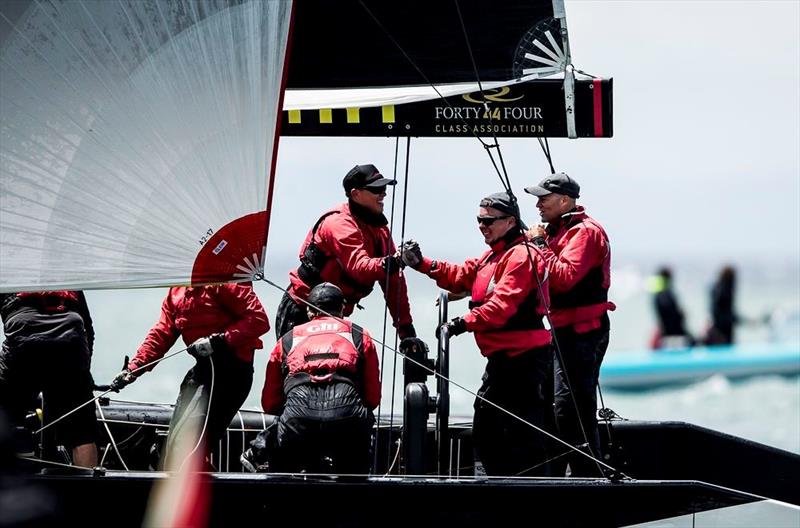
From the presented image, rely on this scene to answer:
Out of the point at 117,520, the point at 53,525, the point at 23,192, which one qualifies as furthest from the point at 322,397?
the point at 53,525

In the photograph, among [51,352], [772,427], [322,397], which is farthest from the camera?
[772,427]

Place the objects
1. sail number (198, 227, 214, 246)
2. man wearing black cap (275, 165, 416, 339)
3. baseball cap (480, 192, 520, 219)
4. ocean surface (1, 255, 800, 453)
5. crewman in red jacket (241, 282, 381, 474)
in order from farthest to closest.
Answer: ocean surface (1, 255, 800, 453) → man wearing black cap (275, 165, 416, 339) → baseball cap (480, 192, 520, 219) → crewman in red jacket (241, 282, 381, 474) → sail number (198, 227, 214, 246)

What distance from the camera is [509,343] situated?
6793mm

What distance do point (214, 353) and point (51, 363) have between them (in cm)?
75

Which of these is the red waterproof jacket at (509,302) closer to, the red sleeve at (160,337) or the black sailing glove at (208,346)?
the black sailing glove at (208,346)

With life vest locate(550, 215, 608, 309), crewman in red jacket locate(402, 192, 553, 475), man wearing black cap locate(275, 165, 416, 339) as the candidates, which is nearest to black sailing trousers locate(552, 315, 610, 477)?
life vest locate(550, 215, 608, 309)

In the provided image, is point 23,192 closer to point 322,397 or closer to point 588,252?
point 322,397

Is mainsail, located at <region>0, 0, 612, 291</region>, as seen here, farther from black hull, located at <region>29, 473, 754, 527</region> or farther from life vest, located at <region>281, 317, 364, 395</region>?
black hull, located at <region>29, 473, 754, 527</region>

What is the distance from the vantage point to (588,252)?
23.3 feet

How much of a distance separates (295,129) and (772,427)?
17252 mm

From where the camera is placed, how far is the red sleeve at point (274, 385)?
646cm

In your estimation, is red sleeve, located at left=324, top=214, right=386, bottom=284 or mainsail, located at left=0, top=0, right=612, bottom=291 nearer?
mainsail, located at left=0, top=0, right=612, bottom=291

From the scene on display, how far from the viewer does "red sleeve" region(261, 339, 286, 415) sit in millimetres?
6461

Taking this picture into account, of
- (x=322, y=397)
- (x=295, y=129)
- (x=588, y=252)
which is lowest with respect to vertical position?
(x=322, y=397)
